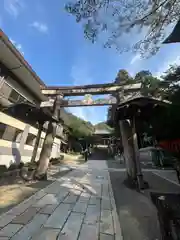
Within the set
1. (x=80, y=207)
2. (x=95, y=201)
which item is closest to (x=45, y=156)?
(x=95, y=201)

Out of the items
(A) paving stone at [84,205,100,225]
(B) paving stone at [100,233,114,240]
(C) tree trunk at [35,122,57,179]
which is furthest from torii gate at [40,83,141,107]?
(B) paving stone at [100,233,114,240]

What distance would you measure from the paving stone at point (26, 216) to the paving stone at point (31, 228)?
109 millimetres

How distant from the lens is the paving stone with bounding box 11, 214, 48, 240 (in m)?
2.37

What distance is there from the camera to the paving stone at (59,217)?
278 cm

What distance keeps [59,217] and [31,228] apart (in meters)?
0.64

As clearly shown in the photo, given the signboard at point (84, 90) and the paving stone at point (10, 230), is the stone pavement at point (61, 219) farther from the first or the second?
the signboard at point (84, 90)

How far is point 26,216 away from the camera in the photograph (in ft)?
10.1

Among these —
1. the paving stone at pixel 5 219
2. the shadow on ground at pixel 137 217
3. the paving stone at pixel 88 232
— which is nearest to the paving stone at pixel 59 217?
the paving stone at pixel 88 232

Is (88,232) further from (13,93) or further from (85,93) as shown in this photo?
(13,93)

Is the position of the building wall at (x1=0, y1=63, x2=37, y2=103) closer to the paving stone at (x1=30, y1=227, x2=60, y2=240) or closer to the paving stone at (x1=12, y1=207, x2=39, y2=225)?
the paving stone at (x1=12, y1=207, x2=39, y2=225)

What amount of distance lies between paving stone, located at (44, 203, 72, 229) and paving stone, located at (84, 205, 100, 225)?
0.43m

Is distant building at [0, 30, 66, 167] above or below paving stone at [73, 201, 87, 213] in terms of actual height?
above

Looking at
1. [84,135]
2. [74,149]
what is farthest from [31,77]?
[74,149]

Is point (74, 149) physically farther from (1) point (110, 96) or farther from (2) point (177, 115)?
(2) point (177, 115)
